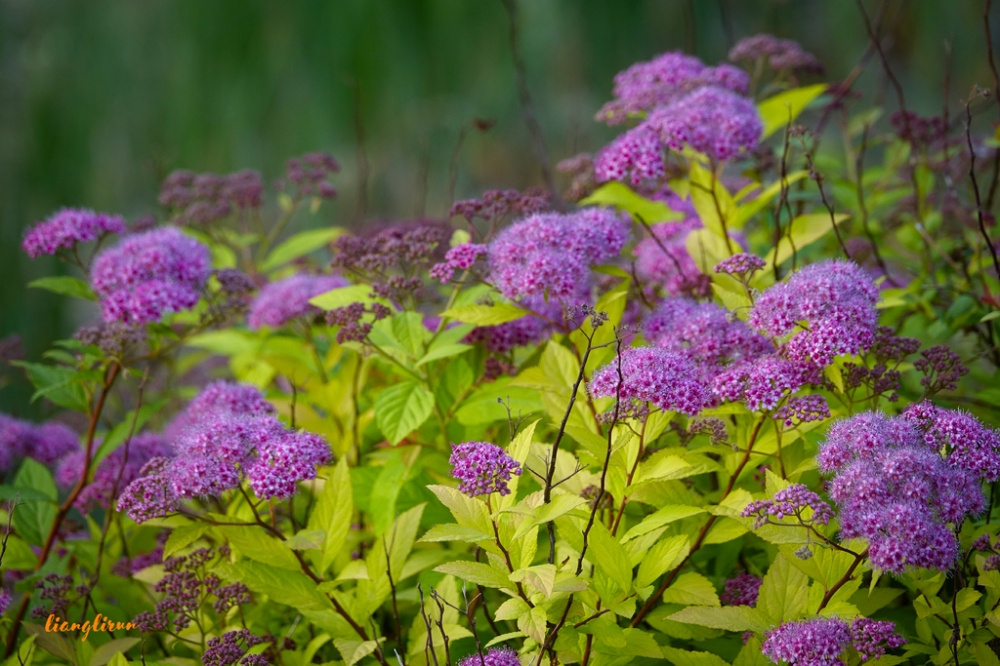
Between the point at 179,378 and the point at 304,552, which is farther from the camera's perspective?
the point at 179,378

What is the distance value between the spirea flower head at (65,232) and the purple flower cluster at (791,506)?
129 cm

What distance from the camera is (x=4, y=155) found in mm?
4051

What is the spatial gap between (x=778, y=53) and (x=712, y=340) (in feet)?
3.55

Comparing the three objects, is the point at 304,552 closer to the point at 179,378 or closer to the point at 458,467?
the point at 458,467

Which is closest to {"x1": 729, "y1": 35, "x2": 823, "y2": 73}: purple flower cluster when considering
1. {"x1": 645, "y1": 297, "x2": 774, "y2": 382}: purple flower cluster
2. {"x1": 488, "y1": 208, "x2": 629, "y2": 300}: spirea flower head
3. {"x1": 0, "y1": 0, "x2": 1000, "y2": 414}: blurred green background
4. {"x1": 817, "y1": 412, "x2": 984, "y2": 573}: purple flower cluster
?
{"x1": 488, "y1": 208, "x2": 629, "y2": 300}: spirea flower head

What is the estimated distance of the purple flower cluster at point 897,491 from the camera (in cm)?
85

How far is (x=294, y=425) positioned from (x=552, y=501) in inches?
26.8

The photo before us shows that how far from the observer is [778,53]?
195 cm

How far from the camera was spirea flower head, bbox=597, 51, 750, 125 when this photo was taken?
171cm

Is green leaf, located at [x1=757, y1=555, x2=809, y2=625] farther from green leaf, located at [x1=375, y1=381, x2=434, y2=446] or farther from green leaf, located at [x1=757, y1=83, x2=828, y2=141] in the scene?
green leaf, located at [x1=757, y1=83, x2=828, y2=141]

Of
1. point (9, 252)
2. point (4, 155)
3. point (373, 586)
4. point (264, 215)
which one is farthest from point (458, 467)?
point (264, 215)

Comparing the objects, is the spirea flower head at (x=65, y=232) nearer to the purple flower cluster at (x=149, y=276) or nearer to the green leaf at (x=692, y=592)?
the purple flower cluster at (x=149, y=276)

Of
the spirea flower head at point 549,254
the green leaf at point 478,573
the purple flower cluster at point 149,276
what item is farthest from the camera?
the purple flower cluster at point 149,276

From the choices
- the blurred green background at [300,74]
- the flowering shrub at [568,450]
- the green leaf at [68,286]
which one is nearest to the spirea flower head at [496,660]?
the flowering shrub at [568,450]
